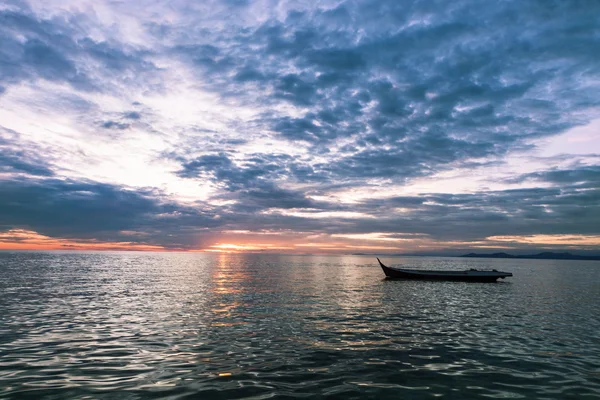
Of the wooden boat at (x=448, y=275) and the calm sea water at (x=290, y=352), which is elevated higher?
the calm sea water at (x=290, y=352)

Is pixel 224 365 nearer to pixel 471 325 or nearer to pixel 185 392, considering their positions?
pixel 185 392

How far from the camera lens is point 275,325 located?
28.7 m

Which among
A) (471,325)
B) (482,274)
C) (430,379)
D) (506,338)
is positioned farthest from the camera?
(482,274)

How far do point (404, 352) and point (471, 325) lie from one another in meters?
12.6

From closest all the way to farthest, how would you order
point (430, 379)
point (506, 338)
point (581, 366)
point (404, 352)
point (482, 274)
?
point (430, 379) → point (581, 366) → point (404, 352) → point (506, 338) → point (482, 274)

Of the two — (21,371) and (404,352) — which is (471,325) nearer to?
(404,352)

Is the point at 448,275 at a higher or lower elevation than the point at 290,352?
lower

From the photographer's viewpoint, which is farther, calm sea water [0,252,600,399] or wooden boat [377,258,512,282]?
wooden boat [377,258,512,282]

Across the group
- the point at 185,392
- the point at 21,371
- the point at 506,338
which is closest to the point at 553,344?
the point at 506,338

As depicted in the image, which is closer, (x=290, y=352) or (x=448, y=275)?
(x=290, y=352)

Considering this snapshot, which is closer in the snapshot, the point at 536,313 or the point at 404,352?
the point at 404,352

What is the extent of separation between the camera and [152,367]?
17438 mm

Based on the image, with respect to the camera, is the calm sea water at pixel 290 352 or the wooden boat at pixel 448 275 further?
the wooden boat at pixel 448 275

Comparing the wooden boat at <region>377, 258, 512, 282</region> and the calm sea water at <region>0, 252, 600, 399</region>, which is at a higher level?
the calm sea water at <region>0, 252, 600, 399</region>
